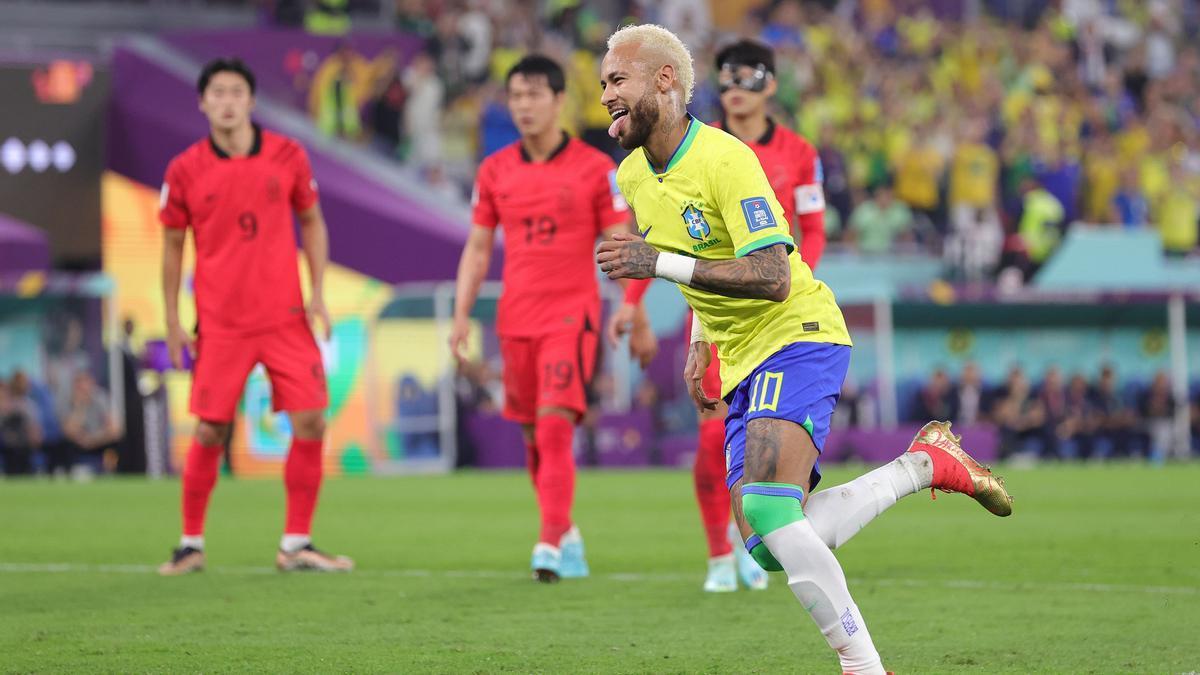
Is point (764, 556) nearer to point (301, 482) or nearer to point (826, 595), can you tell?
point (826, 595)

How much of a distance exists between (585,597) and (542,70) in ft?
9.64

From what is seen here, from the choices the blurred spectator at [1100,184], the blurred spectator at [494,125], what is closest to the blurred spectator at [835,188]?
the blurred spectator at [1100,184]

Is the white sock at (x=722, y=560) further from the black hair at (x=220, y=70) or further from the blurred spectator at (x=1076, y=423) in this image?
the blurred spectator at (x=1076, y=423)

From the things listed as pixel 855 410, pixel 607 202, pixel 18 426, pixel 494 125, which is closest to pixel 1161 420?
pixel 855 410

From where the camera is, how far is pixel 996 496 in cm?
620

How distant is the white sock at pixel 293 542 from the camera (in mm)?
9836

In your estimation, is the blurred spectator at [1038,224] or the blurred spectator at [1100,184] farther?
the blurred spectator at [1100,184]

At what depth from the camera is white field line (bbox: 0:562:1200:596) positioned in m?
8.74

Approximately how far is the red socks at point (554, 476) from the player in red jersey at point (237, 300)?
1288mm

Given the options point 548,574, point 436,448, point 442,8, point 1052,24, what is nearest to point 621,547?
point 548,574

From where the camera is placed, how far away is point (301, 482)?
9914mm

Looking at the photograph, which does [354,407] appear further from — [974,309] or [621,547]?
[621,547]

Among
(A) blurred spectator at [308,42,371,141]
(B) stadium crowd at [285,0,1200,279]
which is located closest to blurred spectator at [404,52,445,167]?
(B) stadium crowd at [285,0,1200,279]

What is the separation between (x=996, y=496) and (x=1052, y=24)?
94.1 feet
